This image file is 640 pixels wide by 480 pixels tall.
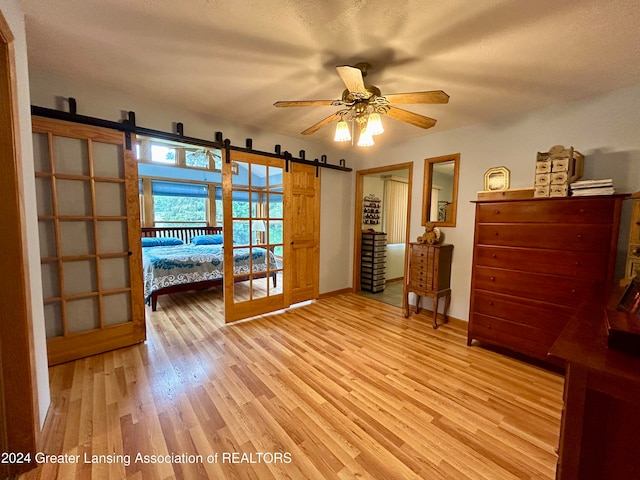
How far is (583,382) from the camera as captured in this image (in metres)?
0.81

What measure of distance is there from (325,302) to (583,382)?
326 centimetres

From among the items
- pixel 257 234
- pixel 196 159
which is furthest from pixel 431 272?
pixel 196 159

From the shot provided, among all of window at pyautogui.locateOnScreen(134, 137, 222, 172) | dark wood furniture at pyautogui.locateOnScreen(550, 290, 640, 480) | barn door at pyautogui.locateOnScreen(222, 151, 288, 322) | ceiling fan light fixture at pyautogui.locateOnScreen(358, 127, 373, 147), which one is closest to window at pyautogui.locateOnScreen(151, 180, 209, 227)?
window at pyautogui.locateOnScreen(134, 137, 222, 172)

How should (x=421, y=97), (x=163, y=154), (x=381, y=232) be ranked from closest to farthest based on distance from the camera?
(x=421, y=97)
(x=381, y=232)
(x=163, y=154)

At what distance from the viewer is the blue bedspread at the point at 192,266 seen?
10.9 ft

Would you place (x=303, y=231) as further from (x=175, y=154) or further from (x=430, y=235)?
(x=175, y=154)

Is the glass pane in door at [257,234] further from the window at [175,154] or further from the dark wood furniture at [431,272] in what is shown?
the window at [175,154]

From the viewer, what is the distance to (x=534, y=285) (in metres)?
2.20

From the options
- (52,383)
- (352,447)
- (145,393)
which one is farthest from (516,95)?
(52,383)

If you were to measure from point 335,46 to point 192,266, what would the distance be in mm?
3303

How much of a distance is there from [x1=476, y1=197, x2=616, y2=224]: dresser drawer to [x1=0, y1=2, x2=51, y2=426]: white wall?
3348mm

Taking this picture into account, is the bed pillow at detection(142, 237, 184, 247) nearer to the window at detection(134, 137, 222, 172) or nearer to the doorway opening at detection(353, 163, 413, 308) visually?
the window at detection(134, 137, 222, 172)

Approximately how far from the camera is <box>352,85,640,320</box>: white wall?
6.94 feet

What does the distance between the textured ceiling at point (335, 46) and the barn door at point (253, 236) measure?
98 cm
